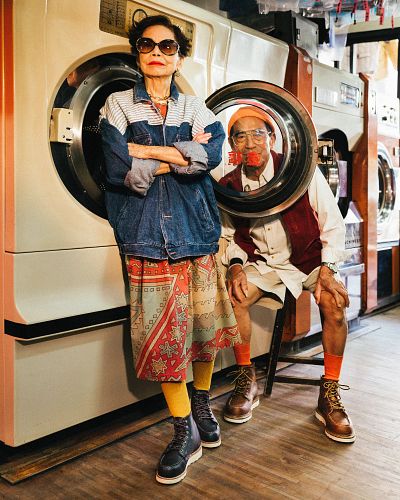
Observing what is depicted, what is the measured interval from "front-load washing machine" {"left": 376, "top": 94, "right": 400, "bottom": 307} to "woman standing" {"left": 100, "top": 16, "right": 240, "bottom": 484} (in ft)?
7.92

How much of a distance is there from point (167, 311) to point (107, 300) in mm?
295

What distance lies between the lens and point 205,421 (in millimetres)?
2105

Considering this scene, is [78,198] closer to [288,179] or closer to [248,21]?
[288,179]

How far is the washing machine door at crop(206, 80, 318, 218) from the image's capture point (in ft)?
7.59

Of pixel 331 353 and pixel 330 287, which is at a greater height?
pixel 330 287

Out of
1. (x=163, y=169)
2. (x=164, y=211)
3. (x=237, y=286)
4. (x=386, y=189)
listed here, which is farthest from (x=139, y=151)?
(x=386, y=189)

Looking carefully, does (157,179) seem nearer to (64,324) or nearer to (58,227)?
(58,227)

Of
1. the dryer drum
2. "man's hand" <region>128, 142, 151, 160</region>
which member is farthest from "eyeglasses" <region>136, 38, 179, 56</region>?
the dryer drum

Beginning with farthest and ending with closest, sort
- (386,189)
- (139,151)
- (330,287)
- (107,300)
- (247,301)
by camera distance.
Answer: (386,189), (247,301), (330,287), (107,300), (139,151)

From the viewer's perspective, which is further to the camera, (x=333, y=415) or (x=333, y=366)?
(x=333, y=366)

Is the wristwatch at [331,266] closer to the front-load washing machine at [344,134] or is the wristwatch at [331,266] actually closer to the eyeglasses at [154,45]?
the front-load washing machine at [344,134]

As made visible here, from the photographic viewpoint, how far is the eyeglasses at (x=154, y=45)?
189 cm

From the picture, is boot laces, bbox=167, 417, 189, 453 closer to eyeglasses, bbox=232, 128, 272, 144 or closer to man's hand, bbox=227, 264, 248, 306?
man's hand, bbox=227, 264, 248, 306

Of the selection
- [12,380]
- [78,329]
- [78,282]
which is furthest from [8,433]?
[78,282]
